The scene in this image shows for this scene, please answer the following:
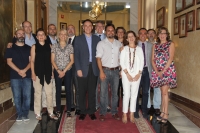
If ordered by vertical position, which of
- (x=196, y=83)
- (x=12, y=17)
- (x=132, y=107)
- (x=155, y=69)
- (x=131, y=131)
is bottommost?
(x=131, y=131)

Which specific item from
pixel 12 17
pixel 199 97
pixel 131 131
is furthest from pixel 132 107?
pixel 12 17

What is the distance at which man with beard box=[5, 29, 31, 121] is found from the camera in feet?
12.9

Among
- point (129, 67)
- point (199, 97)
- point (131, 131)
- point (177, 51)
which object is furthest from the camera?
point (177, 51)

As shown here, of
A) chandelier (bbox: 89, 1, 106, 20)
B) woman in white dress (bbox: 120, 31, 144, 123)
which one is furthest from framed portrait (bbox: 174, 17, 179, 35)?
chandelier (bbox: 89, 1, 106, 20)

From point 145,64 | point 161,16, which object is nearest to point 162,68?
point 145,64

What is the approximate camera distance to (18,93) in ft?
13.2

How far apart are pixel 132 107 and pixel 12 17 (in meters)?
2.93

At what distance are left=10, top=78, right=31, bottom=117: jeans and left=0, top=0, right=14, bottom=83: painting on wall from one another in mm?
394

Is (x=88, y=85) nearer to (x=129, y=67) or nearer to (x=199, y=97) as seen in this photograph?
(x=129, y=67)

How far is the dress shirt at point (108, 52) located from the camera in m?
3.93

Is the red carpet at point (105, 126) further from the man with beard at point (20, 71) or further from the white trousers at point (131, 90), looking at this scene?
the man with beard at point (20, 71)

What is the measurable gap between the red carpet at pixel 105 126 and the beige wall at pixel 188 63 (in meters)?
1.39

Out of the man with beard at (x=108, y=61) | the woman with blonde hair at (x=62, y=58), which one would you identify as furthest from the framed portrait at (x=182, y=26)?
the woman with blonde hair at (x=62, y=58)

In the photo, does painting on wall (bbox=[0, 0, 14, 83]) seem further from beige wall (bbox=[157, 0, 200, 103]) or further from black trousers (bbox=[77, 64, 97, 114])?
beige wall (bbox=[157, 0, 200, 103])
